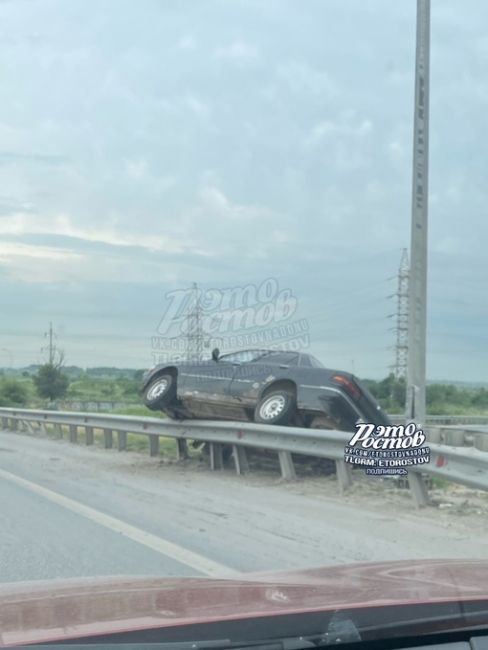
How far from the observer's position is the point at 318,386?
1352 centimetres

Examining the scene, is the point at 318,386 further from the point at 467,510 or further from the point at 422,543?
the point at 422,543

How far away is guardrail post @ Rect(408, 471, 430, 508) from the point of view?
1095 centimetres

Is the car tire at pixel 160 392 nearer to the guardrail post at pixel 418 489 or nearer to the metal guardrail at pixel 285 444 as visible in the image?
the metal guardrail at pixel 285 444

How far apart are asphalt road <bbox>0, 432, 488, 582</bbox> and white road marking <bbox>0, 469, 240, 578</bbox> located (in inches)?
0.4

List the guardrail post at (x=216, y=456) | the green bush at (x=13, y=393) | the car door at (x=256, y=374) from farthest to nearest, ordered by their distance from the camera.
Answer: the green bush at (x=13, y=393)
the guardrail post at (x=216, y=456)
the car door at (x=256, y=374)

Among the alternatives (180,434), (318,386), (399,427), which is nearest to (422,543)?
(399,427)

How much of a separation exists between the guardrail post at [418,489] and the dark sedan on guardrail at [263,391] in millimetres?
2236

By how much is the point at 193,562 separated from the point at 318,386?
5.77 metres

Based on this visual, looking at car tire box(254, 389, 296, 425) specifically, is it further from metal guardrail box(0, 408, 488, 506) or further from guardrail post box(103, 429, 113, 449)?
guardrail post box(103, 429, 113, 449)

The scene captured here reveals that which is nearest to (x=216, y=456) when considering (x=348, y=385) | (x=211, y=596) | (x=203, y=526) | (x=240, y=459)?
(x=240, y=459)

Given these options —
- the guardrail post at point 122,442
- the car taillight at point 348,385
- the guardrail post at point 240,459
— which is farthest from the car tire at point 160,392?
the guardrail post at point 122,442

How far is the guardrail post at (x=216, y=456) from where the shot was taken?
50.3ft

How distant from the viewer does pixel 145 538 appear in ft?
30.2

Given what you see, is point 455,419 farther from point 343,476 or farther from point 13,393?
point 13,393
